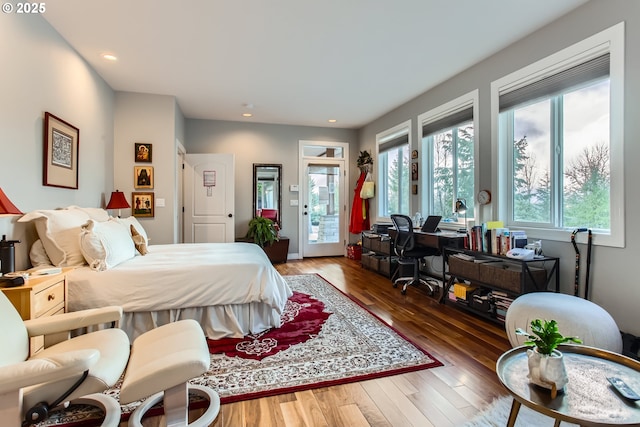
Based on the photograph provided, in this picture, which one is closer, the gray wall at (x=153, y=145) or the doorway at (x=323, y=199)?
the gray wall at (x=153, y=145)

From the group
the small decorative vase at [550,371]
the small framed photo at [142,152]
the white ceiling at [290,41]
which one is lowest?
the small decorative vase at [550,371]

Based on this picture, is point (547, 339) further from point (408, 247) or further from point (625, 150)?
point (408, 247)

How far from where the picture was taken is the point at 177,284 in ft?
7.88

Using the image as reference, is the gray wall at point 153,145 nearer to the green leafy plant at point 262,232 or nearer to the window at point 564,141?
the green leafy plant at point 262,232

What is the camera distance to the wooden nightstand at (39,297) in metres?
1.68

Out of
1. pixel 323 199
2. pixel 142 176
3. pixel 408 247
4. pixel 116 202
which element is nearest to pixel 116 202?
pixel 116 202

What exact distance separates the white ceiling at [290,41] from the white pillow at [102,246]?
5.72ft

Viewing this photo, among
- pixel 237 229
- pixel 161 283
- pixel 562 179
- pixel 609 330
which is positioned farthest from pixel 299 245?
pixel 609 330

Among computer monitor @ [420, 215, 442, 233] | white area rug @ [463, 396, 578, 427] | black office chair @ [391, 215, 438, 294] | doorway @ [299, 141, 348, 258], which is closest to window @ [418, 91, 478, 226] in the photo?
computer monitor @ [420, 215, 442, 233]

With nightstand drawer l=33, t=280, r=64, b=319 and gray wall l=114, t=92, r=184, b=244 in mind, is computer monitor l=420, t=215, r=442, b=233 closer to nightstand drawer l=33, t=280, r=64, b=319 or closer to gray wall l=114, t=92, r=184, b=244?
gray wall l=114, t=92, r=184, b=244

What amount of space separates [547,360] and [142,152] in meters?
4.72

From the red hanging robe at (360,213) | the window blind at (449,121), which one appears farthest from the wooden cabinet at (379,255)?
the window blind at (449,121)

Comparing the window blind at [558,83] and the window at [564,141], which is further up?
the window blind at [558,83]

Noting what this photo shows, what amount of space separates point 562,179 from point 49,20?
4.62 meters
